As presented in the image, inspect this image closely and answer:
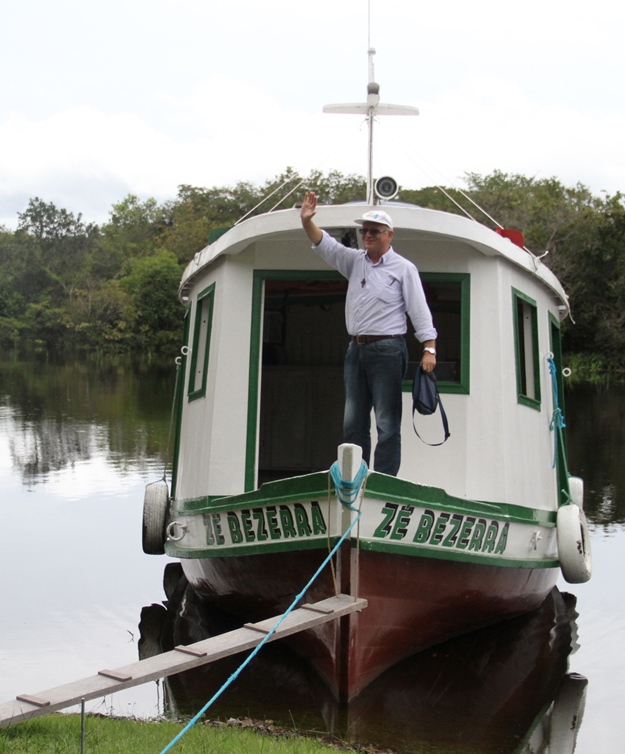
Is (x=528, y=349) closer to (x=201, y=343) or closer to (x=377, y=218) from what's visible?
(x=377, y=218)

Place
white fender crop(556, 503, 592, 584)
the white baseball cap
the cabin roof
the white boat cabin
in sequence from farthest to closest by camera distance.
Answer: white fender crop(556, 503, 592, 584)
the white boat cabin
the cabin roof
the white baseball cap

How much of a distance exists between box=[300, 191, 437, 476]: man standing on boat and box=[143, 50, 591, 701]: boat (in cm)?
46

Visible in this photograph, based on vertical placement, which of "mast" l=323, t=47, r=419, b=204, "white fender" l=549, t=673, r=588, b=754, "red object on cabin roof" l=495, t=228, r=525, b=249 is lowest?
"white fender" l=549, t=673, r=588, b=754

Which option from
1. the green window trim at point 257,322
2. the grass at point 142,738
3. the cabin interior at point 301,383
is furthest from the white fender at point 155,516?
the grass at point 142,738

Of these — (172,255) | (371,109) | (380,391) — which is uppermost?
(172,255)

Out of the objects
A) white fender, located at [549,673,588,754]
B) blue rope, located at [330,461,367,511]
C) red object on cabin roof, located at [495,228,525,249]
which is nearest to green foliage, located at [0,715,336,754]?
blue rope, located at [330,461,367,511]

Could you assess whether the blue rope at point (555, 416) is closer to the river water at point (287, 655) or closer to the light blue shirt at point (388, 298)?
the river water at point (287, 655)

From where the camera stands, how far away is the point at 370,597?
683 cm

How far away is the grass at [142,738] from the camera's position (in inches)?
208

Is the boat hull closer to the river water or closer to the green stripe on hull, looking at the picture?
the river water

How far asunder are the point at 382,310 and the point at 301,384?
177 inches

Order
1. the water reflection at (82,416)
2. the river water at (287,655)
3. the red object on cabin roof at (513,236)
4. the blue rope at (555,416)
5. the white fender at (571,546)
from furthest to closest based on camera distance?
1. the water reflection at (82,416)
2. the blue rope at (555,416)
3. the red object on cabin roof at (513,236)
4. the white fender at (571,546)
5. the river water at (287,655)

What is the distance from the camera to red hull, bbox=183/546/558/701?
6.82 metres

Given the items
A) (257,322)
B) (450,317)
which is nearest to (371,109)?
(450,317)
